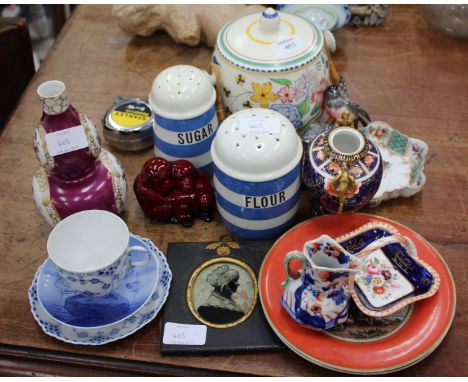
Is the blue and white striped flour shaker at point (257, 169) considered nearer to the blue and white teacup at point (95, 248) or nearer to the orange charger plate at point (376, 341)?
the orange charger plate at point (376, 341)

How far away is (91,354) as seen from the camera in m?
0.87

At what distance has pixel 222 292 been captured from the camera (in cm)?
93

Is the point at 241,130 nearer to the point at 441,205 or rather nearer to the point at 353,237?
the point at 353,237

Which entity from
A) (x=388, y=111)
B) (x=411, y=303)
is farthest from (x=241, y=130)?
(x=388, y=111)

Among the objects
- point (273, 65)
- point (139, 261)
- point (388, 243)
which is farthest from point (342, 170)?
point (139, 261)

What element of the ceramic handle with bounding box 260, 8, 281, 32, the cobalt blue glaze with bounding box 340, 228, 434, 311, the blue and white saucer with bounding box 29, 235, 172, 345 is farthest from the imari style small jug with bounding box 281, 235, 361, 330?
the ceramic handle with bounding box 260, 8, 281, 32

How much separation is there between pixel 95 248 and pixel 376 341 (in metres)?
0.47

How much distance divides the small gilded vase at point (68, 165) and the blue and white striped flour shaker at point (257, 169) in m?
0.20

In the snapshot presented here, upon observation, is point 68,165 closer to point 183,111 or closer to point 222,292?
point 183,111

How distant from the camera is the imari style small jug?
2.55 feet

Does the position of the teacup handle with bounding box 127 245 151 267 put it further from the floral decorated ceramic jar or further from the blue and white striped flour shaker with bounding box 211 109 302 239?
the floral decorated ceramic jar

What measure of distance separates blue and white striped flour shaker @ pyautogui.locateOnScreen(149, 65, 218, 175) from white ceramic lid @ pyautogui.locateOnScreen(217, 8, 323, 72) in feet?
0.25

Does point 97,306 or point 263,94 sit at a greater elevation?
point 263,94

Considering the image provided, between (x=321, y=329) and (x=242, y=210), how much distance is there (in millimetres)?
241
